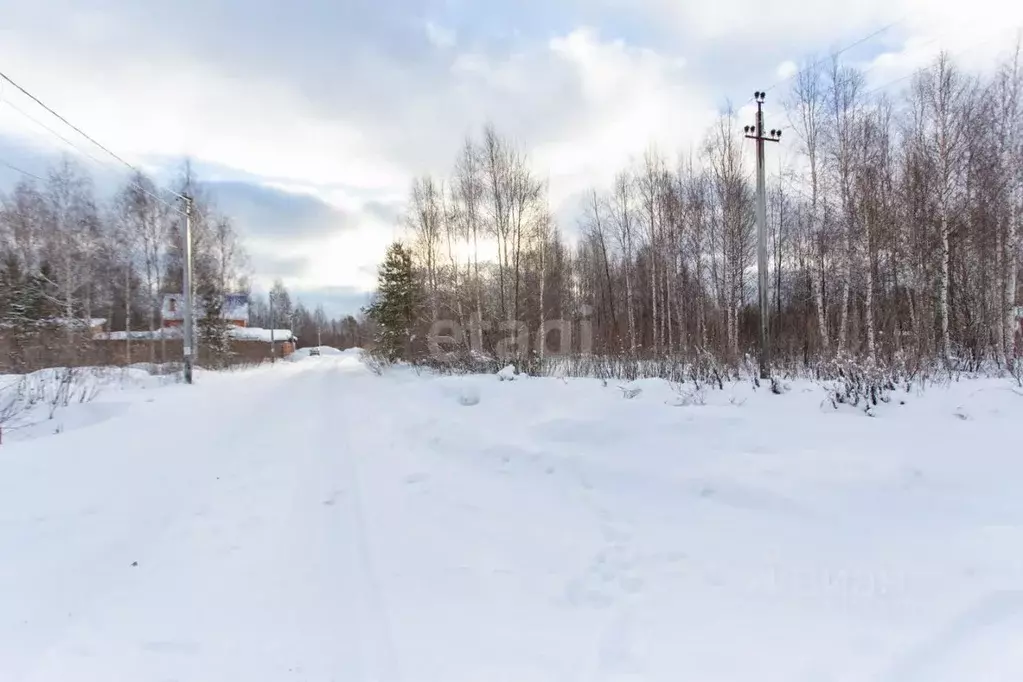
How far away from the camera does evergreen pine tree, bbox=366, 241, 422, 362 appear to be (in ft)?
85.9

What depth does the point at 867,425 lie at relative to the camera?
17.1 ft

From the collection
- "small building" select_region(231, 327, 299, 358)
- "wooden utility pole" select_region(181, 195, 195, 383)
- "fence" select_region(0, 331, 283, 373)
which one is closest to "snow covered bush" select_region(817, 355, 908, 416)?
"wooden utility pole" select_region(181, 195, 195, 383)

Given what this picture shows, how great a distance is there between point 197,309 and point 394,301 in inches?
539

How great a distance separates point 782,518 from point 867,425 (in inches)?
82.2

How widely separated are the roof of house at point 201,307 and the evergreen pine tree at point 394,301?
34.3 ft

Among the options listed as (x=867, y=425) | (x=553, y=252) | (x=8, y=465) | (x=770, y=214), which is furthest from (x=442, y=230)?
(x=867, y=425)

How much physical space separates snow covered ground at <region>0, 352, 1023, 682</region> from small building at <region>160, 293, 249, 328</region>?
23884 mm

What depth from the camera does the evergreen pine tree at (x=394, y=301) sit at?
2617 cm

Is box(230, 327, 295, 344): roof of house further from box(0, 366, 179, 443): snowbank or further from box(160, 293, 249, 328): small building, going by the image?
box(0, 366, 179, 443): snowbank

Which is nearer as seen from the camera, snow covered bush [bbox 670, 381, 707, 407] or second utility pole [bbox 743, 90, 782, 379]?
snow covered bush [bbox 670, 381, 707, 407]

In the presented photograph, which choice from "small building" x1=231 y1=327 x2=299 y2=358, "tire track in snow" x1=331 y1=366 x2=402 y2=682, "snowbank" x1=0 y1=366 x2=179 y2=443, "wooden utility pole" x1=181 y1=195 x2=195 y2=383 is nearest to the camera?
"tire track in snow" x1=331 y1=366 x2=402 y2=682

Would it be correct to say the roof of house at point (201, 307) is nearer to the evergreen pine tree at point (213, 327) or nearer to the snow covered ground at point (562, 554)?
the evergreen pine tree at point (213, 327)

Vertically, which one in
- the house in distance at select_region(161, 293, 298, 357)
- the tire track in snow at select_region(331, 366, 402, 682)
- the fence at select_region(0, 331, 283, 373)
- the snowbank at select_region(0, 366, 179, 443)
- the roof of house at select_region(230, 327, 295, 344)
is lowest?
the tire track in snow at select_region(331, 366, 402, 682)

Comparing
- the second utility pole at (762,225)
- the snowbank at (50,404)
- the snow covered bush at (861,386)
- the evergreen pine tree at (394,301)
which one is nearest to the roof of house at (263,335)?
the evergreen pine tree at (394,301)
